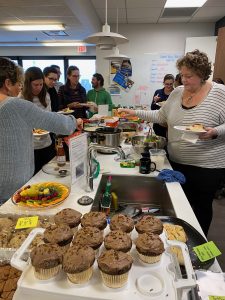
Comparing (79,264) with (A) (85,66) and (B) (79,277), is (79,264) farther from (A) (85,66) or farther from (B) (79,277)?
(A) (85,66)

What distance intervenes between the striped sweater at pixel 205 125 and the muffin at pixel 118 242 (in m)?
1.19

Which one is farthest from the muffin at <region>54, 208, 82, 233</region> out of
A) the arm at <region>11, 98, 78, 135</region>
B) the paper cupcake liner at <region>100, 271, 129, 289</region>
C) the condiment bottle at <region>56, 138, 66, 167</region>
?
the condiment bottle at <region>56, 138, 66, 167</region>

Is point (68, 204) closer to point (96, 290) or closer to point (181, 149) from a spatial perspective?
point (96, 290)

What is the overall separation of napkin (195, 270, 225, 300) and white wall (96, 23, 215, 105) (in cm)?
518

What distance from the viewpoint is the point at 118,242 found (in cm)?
66

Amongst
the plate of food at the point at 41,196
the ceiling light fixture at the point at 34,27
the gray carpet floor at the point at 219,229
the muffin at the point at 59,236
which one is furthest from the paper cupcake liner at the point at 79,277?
the ceiling light fixture at the point at 34,27

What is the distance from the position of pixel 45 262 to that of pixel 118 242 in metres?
0.19

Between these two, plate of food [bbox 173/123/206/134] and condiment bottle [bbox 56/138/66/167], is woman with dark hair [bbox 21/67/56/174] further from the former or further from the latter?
plate of food [bbox 173/123/206/134]

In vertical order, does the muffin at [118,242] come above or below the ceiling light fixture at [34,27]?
below

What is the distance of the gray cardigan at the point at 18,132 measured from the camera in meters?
1.36

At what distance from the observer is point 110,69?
558 cm

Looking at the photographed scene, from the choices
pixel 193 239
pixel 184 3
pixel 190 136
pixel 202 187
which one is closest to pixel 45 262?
pixel 193 239

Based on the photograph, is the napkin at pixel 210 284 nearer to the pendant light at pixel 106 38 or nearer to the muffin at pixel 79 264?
the muffin at pixel 79 264

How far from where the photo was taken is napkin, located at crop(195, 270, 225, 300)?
0.71 m
